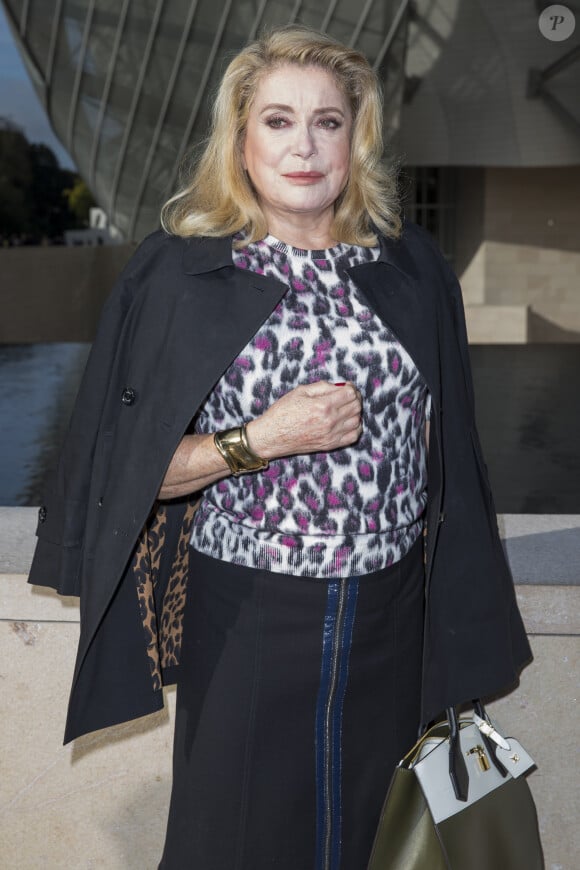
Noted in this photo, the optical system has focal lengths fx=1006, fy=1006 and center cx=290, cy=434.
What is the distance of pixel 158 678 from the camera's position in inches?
83.8

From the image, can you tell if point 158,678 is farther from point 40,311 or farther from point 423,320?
point 40,311

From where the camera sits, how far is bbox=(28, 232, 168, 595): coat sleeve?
1929 mm

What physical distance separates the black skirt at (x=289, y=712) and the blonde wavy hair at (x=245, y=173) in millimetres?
647

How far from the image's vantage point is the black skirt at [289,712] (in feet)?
6.13

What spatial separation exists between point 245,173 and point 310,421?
1.88 ft

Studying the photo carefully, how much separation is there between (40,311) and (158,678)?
63.5ft

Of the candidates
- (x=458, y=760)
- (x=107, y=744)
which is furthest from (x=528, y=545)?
(x=107, y=744)

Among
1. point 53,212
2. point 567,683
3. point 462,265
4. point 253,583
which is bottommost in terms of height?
point 567,683

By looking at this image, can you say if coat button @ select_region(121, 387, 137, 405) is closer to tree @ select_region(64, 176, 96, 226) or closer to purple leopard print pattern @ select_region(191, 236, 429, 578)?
purple leopard print pattern @ select_region(191, 236, 429, 578)

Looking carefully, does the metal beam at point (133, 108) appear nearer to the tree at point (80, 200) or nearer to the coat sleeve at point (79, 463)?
the tree at point (80, 200)

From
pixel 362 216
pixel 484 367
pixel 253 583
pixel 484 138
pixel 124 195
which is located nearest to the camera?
pixel 253 583

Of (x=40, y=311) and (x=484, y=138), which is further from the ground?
(x=484, y=138)

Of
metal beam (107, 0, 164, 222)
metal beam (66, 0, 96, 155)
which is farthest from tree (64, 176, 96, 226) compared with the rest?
metal beam (66, 0, 96, 155)

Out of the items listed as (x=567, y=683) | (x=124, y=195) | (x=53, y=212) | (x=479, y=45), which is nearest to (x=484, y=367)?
(x=479, y=45)
